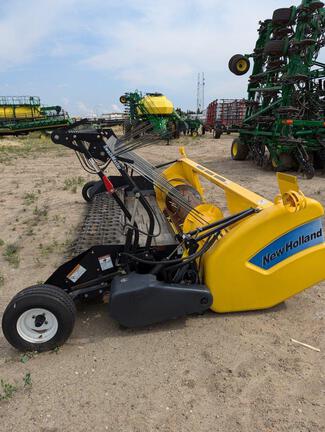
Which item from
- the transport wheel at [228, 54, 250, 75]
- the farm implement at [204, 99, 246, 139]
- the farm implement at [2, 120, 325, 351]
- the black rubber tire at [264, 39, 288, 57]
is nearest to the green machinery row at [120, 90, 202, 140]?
the farm implement at [204, 99, 246, 139]

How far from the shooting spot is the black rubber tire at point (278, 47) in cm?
873

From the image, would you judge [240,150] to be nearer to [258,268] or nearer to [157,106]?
[157,106]

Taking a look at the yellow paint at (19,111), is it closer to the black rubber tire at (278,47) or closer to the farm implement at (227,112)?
the farm implement at (227,112)

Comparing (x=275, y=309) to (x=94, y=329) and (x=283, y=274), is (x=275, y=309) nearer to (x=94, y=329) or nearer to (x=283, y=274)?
(x=283, y=274)

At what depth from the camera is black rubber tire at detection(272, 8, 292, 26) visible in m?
8.68

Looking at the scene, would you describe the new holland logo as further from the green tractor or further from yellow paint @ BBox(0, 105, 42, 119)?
yellow paint @ BBox(0, 105, 42, 119)

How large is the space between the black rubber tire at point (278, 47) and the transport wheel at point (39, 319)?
838 cm

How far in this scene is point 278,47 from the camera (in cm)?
876

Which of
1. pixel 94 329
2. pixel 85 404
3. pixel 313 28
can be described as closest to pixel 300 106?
pixel 313 28

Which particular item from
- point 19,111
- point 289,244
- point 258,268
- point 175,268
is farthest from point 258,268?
point 19,111

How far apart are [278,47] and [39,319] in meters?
8.59

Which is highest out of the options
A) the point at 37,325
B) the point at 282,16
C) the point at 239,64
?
the point at 282,16

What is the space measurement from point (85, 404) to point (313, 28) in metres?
9.21

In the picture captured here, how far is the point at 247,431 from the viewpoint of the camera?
2041 mm
